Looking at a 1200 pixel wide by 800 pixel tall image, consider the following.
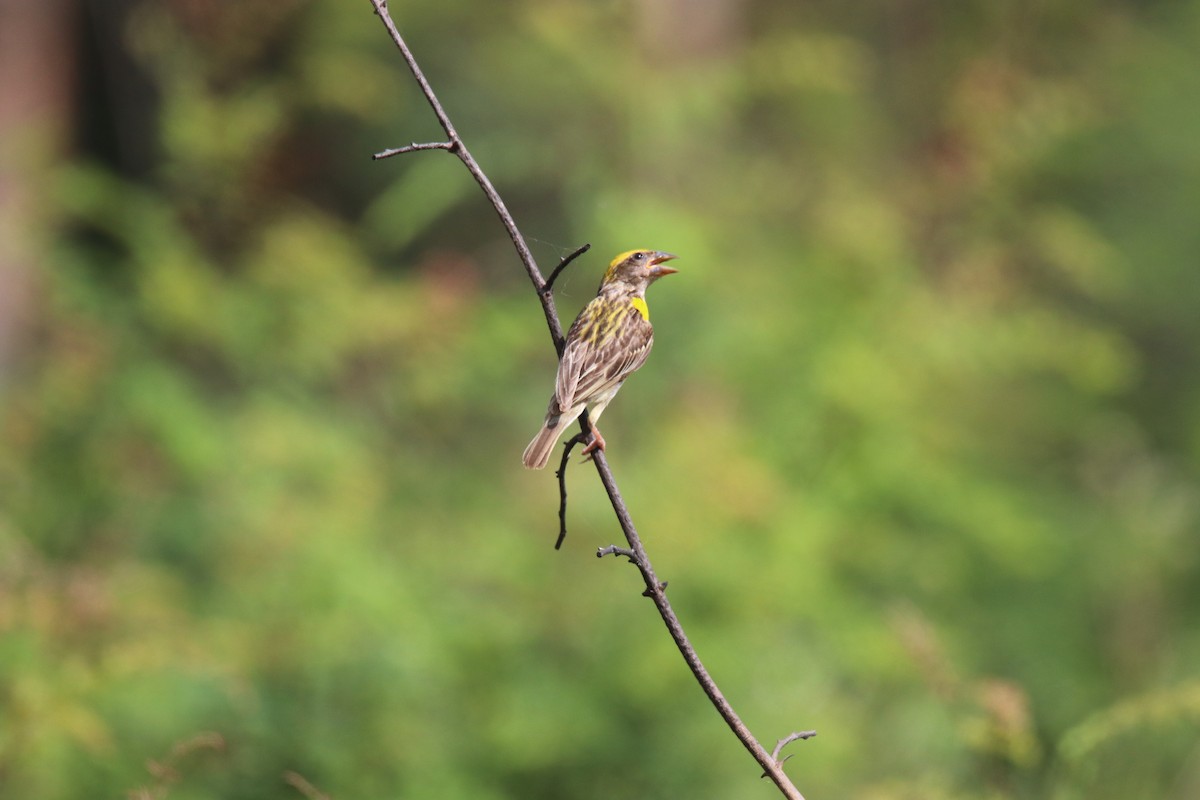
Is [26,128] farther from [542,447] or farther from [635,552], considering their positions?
[635,552]

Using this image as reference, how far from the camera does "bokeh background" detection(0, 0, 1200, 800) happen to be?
4.44m

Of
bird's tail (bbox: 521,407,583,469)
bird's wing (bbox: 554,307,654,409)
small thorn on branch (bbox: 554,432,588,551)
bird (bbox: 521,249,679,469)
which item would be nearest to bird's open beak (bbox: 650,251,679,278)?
bird (bbox: 521,249,679,469)

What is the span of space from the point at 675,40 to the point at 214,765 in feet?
19.5

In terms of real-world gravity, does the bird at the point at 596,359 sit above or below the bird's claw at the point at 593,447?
above

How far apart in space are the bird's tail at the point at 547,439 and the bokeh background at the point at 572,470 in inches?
46.5

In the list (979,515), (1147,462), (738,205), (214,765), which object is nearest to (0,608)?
(214,765)

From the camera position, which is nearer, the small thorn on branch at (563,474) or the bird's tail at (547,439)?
the small thorn on branch at (563,474)

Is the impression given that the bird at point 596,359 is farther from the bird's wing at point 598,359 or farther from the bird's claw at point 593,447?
the bird's claw at point 593,447

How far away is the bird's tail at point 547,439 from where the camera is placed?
272cm

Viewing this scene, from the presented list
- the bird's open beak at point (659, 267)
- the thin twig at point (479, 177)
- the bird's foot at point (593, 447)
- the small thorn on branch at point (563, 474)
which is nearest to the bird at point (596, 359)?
the bird's open beak at point (659, 267)

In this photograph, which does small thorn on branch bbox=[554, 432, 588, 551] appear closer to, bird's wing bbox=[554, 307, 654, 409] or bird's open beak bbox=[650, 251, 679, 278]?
bird's wing bbox=[554, 307, 654, 409]

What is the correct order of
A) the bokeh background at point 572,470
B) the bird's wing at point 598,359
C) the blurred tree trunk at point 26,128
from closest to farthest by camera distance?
1. the bird's wing at point 598,359
2. the bokeh background at point 572,470
3. the blurred tree trunk at point 26,128

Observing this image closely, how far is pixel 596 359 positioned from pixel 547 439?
217mm

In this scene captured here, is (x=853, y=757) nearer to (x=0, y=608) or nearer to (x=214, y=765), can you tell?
(x=214, y=765)
